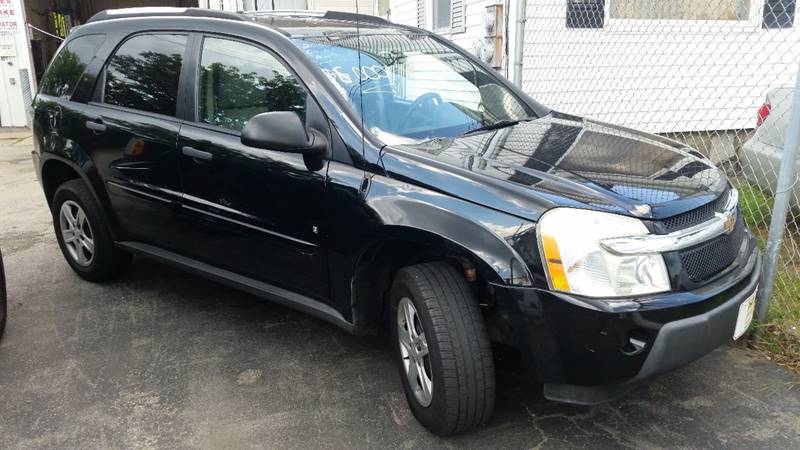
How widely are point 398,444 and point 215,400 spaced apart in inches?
36.8

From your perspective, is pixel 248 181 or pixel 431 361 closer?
pixel 431 361

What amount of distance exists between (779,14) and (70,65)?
705 centimetres

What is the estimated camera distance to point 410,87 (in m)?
3.24

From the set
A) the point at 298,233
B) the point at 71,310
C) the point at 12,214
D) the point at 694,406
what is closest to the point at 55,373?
the point at 71,310

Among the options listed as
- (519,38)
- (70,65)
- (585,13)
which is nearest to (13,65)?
(70,65)

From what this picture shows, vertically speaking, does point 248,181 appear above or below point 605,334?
above

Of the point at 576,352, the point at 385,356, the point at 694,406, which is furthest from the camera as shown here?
the point at 385,356

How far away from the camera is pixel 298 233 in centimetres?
306

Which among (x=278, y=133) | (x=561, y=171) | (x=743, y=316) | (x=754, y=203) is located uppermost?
(x=278, y=133)

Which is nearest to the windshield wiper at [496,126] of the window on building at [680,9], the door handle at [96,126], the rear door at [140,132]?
the rear door at [140,132]

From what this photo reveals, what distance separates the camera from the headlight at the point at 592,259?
2.24 m

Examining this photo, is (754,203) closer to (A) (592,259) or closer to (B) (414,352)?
(A) (592,259)

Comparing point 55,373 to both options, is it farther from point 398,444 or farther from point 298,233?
point 398,444

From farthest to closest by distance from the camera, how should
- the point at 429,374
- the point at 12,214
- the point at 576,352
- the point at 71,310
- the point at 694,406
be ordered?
the point at 12,214 → the point at 71,310 → the point at 694,406 → the point at 429,374 → the point at 576,352
